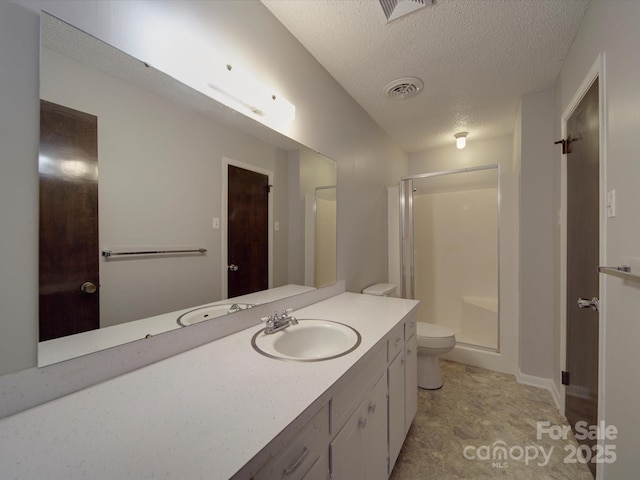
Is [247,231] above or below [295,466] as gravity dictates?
above

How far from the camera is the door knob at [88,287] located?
0.74 metres

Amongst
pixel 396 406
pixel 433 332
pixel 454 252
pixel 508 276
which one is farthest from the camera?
pixel 454 252

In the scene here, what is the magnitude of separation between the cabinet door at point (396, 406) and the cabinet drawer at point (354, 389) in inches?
7.9

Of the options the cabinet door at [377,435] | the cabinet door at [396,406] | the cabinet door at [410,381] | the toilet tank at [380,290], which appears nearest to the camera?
the cabinet door at [377,435]

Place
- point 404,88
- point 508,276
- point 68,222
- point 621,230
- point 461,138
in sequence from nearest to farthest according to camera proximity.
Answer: point 68,222 → point 621,230 → point 404,88 → point 508,276 → point 461,138

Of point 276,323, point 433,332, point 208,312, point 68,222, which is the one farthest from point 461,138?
point 68,222

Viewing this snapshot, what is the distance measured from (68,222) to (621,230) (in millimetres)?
1879

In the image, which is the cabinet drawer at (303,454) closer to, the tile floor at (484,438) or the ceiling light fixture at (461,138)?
the tile floor at (484,438)

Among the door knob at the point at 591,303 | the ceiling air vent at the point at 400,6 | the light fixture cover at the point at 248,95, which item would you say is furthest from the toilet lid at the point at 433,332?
the ceiling air vent at the point at 400,6

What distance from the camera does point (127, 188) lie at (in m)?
0.84

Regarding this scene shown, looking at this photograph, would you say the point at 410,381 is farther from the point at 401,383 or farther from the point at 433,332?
the point at 433,332

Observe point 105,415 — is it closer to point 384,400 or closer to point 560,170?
point 384,400

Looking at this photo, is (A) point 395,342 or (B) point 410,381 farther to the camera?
(B) point 410,381

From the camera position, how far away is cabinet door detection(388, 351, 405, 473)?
4.11ft
